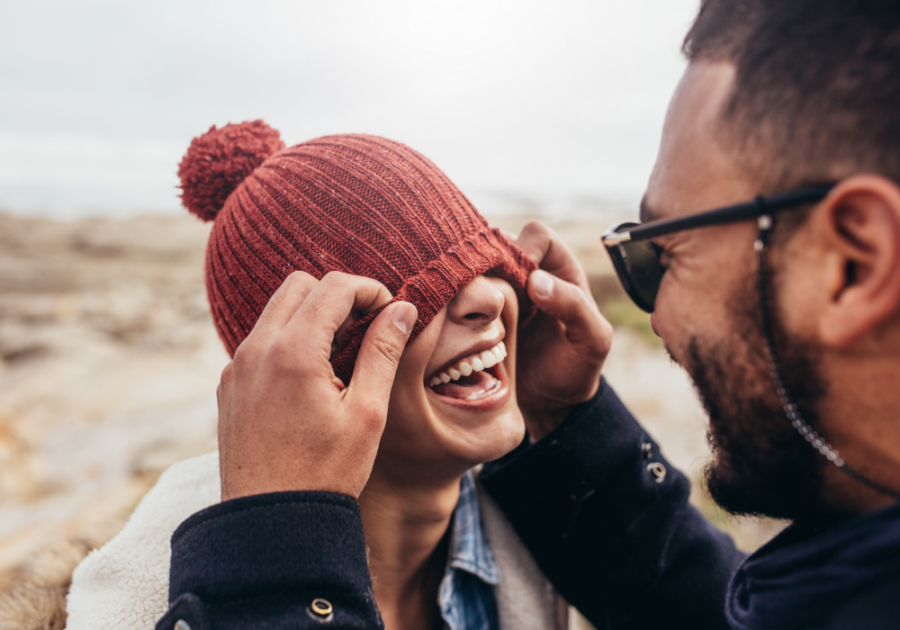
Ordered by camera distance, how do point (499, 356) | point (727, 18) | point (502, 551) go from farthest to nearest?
point (502, 551) < point (499, 356) < point (727, 18)

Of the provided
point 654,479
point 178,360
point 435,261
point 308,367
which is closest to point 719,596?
point 654,479

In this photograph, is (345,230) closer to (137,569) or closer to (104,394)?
(137,569)

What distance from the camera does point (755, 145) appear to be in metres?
1.24

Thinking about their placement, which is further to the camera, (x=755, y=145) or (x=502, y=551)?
(x=502, y=551)

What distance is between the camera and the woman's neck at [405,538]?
75.7 inches

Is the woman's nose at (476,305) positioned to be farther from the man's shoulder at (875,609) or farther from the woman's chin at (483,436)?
the man's shoulder at (875,609)

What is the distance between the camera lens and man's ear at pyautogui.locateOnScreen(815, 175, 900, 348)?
1040 millimetres

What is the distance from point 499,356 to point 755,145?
40.5 inches

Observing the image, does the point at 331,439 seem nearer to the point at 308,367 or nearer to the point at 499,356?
the point at 308,367

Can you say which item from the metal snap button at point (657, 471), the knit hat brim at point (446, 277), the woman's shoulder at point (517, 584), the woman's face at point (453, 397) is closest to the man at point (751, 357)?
the knit hat brim at point (446, 277)

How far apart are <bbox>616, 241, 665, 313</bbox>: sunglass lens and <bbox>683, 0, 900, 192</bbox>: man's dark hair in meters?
0.43

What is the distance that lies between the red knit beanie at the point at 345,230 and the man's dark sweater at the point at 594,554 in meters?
0.58

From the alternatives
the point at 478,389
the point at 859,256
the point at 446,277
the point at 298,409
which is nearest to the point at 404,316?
the point at 446,277

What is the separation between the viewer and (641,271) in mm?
1727
